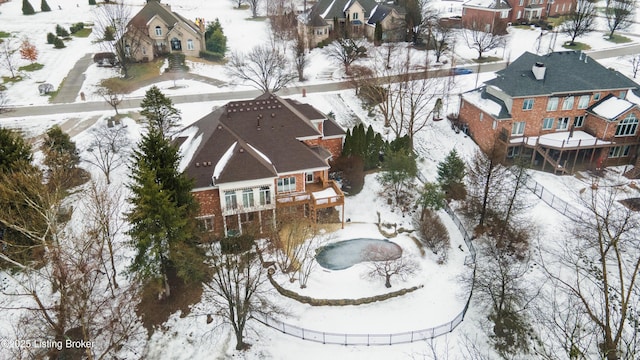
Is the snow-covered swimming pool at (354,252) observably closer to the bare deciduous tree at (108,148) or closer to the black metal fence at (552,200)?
the black metal fence at (552,200)

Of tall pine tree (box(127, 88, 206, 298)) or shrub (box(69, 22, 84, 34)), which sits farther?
shrub (box(69, 22, 84, 34))

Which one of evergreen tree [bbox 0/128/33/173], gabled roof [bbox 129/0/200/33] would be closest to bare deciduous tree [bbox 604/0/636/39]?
gabled roof [bbox 129/0/200/33]

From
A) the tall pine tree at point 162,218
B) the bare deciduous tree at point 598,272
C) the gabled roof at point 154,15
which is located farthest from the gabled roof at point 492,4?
the tall pine tree at point 162,218

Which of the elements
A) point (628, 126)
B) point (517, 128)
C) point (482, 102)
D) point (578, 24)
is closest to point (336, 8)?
point (578, 24)

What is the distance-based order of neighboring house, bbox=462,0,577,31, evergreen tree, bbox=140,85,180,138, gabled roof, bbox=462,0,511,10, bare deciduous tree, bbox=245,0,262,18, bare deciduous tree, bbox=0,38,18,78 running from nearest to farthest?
evergreen tree, bbox=140,85,180,138 → bare deciduous tree, bbox=0,38,18,78 → neighboring house, bbox=462,0,577,31 → gabled roof, bbox=462,0,511,10 → bare deciduous tree, bbox=245,0,262,18

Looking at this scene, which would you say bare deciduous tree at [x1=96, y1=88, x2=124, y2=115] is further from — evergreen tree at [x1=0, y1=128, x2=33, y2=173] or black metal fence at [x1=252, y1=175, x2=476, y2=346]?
black metal fence at [x1=252, y1=175, x2=476, y2=346]

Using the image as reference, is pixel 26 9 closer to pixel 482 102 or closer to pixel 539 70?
pixel 482 102
